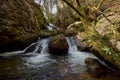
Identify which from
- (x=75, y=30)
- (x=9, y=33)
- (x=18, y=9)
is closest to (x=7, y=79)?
(x=9, y=33)

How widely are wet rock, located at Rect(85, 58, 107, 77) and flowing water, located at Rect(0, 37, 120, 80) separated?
8.6 inches

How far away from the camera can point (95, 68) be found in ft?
26.4

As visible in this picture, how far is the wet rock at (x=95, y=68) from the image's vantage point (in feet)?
25.5

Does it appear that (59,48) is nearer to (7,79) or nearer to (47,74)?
(47,74)

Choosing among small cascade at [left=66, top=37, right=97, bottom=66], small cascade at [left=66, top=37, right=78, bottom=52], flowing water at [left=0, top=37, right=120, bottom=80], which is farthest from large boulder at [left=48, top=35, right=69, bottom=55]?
small cascade at [left=66, top=37, right=78, bottom=52]

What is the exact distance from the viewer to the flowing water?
24.9 ft

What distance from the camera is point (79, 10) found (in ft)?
19.7

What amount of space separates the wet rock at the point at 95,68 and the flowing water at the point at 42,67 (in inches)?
8.6

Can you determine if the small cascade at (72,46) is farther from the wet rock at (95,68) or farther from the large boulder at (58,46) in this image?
the wet rock at (95,68)

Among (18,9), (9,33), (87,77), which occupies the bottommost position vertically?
(87,77)

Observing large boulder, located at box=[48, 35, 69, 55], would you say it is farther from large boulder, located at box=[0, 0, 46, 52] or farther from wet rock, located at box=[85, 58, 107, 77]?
wet rock, located at box=[85, 58, 107, 77]

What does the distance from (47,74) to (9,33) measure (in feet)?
14.3

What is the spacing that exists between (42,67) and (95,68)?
2417 mm

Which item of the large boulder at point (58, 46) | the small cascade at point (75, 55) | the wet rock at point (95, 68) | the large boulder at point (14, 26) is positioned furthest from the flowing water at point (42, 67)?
the large boulder at point (14, 26)
